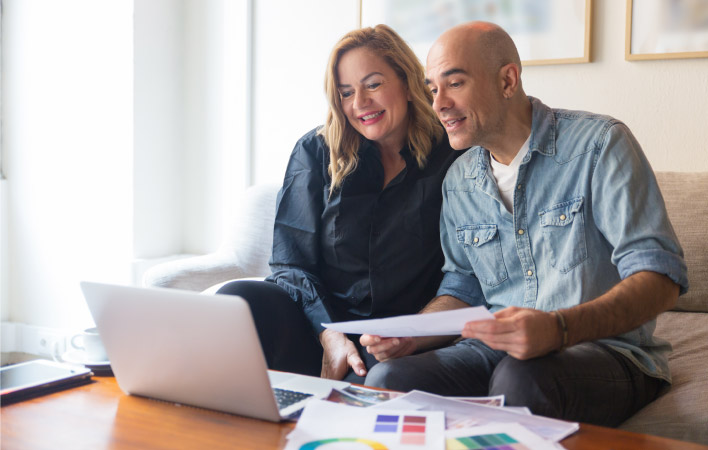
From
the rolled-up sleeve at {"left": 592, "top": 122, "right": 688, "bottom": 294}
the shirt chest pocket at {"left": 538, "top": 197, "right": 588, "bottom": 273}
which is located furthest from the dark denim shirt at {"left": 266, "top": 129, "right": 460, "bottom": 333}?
the rolled-up sleeve at {"left": 592, "top": 122, "right": 688, "bottom": 294}

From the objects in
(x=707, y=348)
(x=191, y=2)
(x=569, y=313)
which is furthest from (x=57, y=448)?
(x=191, y=2)

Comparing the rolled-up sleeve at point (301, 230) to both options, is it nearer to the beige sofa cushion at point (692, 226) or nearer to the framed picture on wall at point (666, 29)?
the beige sofa cushion at point (692, 226)

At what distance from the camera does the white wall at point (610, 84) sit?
210 centimetres

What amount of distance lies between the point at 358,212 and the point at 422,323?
A: 2.50 feet

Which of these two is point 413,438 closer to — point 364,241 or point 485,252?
point 485,252

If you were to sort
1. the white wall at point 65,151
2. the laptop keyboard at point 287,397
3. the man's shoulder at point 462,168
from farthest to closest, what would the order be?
the white wall at point 65,151, the man's shoulder at point 462,168, the laptop keyboard at point 287,397

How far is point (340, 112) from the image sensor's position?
6.20 feet

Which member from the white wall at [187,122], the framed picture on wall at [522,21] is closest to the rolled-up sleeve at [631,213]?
the framed picture on wall at [522,21]

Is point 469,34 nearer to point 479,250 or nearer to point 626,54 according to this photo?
point 479,250

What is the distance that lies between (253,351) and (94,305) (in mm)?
307

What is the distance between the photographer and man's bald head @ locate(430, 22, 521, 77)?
1567 millimetres

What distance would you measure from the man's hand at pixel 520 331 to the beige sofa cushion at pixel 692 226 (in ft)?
2.64

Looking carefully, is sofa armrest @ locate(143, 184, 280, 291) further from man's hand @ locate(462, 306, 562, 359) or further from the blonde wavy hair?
man's hand @ locate(462, 306, 562, 359)

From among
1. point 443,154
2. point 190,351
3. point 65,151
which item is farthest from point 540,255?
point 65,151
